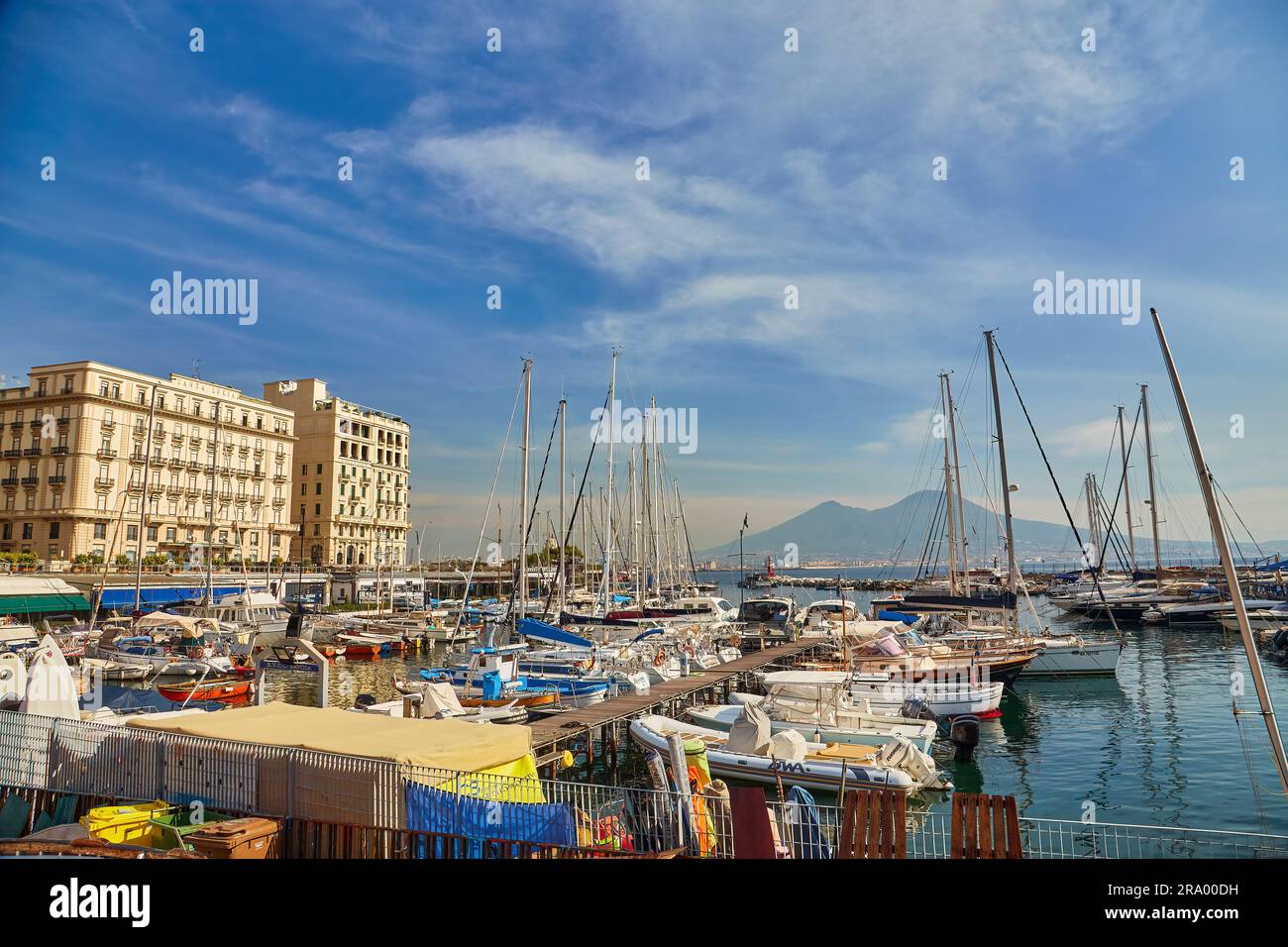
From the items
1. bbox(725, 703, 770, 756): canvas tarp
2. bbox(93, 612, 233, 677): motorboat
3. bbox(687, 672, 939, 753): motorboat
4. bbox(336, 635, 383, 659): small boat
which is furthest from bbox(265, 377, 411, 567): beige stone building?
bbox(725, 703, 770, 756): canvas tarp

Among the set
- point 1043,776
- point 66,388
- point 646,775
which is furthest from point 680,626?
point 66,388

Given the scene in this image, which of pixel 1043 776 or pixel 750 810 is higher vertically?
pixel 750 810

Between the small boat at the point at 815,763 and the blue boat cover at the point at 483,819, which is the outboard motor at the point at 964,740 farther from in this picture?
the blue boat cover at the point at 483,819

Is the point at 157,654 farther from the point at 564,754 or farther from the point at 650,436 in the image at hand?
the point at 650,436

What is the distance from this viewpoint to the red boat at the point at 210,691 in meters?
36.1

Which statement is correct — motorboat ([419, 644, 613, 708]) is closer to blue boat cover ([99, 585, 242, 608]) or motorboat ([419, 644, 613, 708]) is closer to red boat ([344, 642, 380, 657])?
red boat ([344, 642, 380, 657])

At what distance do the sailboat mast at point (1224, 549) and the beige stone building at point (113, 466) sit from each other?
74662mm

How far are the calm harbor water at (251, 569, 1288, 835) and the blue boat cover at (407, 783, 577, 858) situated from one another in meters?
10.5

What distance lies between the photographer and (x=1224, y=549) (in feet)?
43.7

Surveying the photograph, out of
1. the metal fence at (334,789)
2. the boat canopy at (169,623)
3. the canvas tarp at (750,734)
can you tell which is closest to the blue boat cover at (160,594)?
the boat canopy at (169,623)

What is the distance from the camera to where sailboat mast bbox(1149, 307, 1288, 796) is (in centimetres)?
1246

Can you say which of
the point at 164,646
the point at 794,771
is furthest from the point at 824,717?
the point at 164,646
